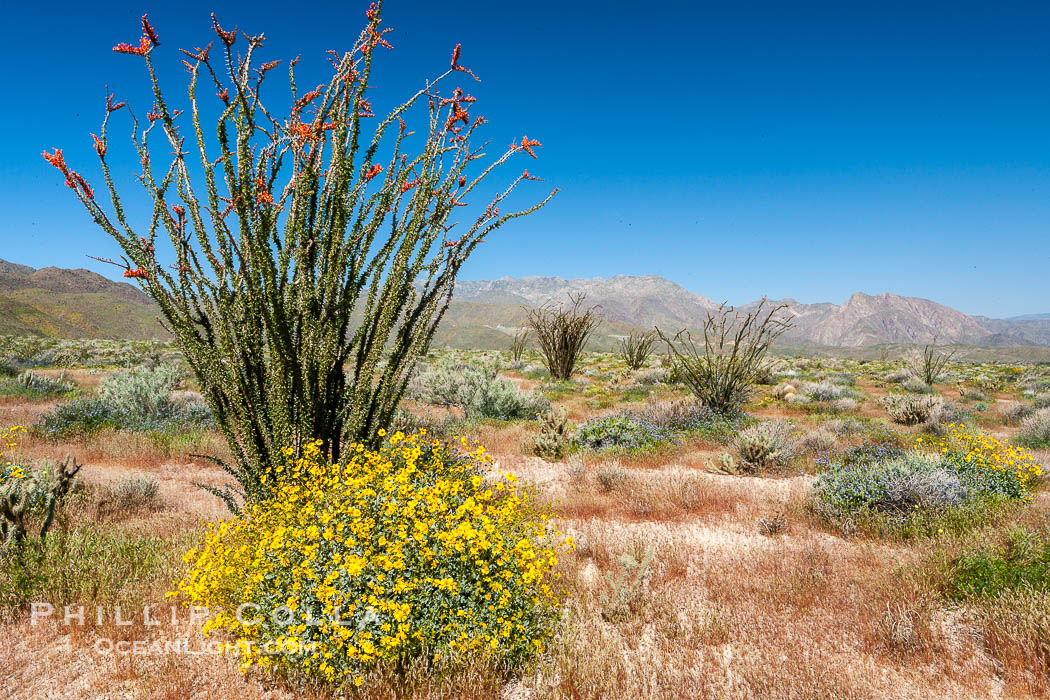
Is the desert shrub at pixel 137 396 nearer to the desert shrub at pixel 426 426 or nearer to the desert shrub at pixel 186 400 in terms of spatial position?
the desert shrub at pixel 186 400

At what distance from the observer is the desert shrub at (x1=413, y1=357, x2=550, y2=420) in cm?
1212

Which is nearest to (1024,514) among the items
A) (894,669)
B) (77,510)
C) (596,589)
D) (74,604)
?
(894,669)

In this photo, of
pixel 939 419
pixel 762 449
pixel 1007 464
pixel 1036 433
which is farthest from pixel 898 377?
pixel 1007 464

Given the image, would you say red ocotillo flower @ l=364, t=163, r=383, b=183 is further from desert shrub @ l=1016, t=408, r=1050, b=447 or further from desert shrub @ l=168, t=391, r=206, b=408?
desert shrub @ l=1016, t=408, r=1050, b=447

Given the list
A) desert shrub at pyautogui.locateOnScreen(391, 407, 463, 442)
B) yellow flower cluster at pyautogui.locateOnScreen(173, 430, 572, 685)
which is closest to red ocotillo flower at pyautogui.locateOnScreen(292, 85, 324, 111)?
yellow flower cluster at pyautogui.locateOnScreen(173, 430, 572, 685)

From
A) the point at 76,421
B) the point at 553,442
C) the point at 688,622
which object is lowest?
the point at 688,622

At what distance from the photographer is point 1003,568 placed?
375cm

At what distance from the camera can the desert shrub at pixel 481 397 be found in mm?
12125

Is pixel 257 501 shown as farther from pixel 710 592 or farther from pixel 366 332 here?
pixel 710 592

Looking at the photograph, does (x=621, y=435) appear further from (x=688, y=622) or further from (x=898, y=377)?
(x=898, y=377)

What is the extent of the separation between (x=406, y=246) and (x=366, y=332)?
0.89 meters

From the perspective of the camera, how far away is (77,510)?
5.22 metres

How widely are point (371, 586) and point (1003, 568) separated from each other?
4.59m

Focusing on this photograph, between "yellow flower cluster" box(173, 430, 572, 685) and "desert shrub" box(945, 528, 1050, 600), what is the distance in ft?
10.4
